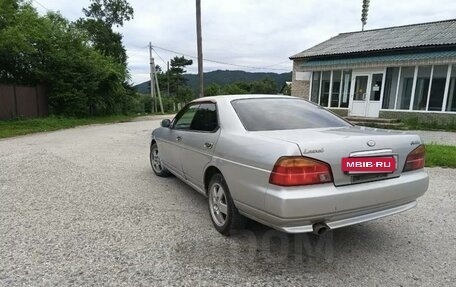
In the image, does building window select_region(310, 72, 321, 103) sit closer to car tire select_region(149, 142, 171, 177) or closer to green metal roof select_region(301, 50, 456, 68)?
green metal roof select_region(301, 50, 456, 68)

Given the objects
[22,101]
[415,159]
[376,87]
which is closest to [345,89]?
[376,87]

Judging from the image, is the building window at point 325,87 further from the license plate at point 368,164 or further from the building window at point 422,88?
the license plate at point 368,164

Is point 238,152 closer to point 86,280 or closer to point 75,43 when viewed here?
point 86,280

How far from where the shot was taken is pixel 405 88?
50.9 ft

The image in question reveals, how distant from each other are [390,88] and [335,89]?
2.97 metres

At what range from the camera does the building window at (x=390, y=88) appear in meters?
15.7

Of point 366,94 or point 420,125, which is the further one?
point 366,94

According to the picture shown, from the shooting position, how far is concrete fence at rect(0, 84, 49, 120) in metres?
15.6

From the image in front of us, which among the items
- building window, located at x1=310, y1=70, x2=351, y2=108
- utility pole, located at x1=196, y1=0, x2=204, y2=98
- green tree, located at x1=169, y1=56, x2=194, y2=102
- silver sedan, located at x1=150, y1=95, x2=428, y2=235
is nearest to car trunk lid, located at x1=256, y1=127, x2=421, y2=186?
silver sedan, located at x1=150, y1=95, x2=428, y2=235

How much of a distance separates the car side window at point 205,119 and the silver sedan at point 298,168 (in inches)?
1.1

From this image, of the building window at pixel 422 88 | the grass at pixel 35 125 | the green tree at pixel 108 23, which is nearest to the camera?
the grass at pixel 35 125

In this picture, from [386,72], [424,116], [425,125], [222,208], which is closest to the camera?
[222,208]

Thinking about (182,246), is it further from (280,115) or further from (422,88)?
(422,88)

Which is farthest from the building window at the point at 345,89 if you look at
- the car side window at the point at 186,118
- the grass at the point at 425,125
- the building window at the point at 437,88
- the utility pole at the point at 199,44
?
the car side window at the point at 186,118
